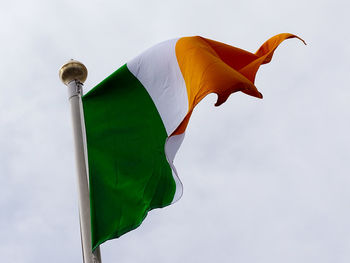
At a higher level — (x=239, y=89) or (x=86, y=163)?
(x=239, y=89)

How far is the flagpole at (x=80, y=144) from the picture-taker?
315 inches

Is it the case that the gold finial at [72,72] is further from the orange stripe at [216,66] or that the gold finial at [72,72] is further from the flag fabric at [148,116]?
the orange stripe at [216,66]

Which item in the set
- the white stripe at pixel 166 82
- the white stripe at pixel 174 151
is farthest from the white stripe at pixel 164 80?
the white stripe at pixel 174 151

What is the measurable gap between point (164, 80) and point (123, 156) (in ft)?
4.38

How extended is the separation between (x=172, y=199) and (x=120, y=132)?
54.2 inches

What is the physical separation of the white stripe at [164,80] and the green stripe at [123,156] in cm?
10

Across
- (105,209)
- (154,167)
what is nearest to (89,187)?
(105,209)

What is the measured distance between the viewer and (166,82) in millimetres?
9664

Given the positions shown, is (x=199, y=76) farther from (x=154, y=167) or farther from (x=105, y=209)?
(x=105, y=209)

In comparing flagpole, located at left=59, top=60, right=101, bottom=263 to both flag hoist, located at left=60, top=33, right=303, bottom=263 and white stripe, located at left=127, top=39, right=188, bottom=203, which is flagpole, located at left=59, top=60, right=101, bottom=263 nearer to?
flag hoist, located at left=60, top=33, right=303, bottom=263

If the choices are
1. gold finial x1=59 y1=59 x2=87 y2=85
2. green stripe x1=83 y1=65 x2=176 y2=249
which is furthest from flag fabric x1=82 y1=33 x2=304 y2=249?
gold finial x1=59 y1=59 x2=87 y2=85

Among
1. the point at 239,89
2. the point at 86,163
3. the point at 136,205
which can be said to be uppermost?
the point at 239,89

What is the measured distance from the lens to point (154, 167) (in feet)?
28.9

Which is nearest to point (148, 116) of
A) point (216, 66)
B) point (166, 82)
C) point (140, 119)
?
point (140, 119)
